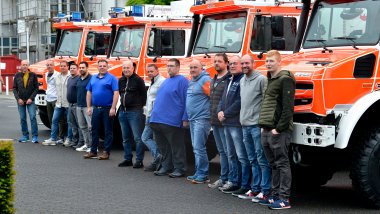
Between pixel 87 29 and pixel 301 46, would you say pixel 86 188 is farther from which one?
pixel 87 29

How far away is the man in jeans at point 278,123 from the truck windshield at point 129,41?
23.5 ft

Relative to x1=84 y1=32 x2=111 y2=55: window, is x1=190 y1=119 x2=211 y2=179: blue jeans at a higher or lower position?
lower

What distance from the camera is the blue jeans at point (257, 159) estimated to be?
352 inches

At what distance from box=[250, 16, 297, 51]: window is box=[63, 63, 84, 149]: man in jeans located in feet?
14.2

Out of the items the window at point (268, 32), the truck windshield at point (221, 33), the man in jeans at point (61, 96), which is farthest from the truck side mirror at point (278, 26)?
the man in jeans at point (61, 96)

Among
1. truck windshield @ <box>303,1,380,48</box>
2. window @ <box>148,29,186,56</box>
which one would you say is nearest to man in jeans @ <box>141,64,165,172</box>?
truck windshield @ <box>303,1,380,48</box>

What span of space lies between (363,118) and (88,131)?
7054mm

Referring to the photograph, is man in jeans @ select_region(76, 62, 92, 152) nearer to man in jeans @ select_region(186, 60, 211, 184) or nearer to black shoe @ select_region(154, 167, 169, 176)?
black shoe @ select_region(154, 167, 169, 176)

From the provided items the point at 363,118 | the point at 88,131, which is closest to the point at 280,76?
the point at 363,118

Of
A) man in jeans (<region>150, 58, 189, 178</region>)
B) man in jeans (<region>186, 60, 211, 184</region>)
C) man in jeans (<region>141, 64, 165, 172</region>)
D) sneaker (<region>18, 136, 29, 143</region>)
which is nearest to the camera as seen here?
man in jeans (<region>186, 60, 211, 184</region>)

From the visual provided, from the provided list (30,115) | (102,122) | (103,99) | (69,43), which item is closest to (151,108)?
(103,99)

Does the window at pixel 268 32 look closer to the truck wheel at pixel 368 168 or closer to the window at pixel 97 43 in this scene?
the truck wheel at pixel 368 168

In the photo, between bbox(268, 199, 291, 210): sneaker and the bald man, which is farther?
the bald man

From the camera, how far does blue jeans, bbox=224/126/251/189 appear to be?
9445 millimetres
